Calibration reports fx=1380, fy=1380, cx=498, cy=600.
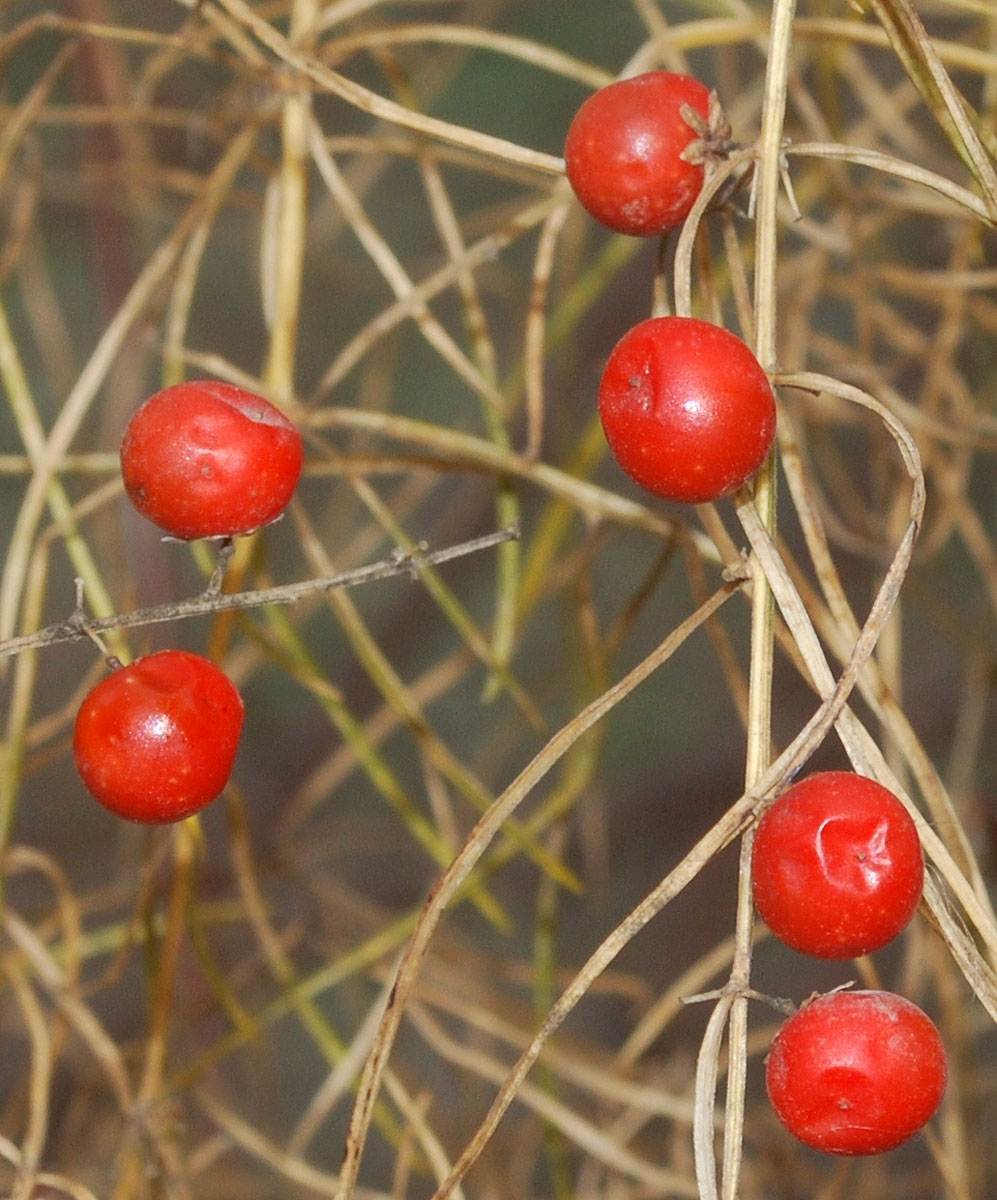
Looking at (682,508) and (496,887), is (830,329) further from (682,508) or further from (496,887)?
(682,508)

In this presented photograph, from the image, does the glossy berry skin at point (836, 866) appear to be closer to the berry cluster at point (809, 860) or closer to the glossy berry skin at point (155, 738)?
the berry cluster at point (809, 860)

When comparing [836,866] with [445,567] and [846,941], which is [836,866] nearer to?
[846,941]

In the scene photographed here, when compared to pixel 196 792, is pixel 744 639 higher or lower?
higher

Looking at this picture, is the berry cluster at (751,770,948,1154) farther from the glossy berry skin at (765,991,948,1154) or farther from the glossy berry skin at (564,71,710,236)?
the glossy berry skin at (564,71,710,236)

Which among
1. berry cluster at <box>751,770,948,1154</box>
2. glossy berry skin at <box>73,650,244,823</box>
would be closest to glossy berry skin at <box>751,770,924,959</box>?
berry cluster at <box>751,770,948,1154</box>

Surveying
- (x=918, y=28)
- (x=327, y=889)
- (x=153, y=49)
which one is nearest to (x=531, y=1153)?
(x=327, y=889)

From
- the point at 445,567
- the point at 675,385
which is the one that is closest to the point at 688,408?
the point at 675,385
